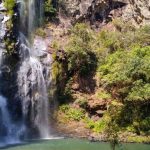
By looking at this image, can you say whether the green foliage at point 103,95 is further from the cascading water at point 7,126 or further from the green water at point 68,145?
the cascading water at point 7,126

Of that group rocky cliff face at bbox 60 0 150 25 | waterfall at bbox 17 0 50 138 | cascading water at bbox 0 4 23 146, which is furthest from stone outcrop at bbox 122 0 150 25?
cascading water at bbox 0 4 23 146

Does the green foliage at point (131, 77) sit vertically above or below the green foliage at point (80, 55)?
below

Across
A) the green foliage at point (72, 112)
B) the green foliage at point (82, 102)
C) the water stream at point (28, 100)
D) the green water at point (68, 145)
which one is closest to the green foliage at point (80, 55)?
the water stream at point (28, 100)

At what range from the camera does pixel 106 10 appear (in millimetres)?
42312

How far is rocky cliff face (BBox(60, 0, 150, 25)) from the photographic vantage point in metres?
41.2

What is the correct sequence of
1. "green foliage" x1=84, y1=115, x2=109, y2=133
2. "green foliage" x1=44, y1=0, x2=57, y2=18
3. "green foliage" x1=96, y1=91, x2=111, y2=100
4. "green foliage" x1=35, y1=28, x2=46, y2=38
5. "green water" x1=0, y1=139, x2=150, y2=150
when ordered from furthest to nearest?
"green foliage" x1=44, y1=0, x2=57, y2=18 → "green foliage" x1=35, y1=28, x2=46, y2=38 → "green foliage" x1=96, y1=91, x2=111, y2=100 → "green foliage" x1=84, y1=115, x2=109, y2=133 → "green water" x1=0, y1=139, x2=150, y2=150

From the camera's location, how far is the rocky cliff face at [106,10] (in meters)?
41.2

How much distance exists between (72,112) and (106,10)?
514 inches

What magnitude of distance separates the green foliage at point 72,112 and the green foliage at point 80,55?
3020mm

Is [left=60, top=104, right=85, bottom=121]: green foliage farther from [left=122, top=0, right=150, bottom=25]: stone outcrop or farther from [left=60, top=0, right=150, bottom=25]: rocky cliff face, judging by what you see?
[left=122, top=0, right=150, bottom=25]: stone outcrop

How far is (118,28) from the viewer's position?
41.1m

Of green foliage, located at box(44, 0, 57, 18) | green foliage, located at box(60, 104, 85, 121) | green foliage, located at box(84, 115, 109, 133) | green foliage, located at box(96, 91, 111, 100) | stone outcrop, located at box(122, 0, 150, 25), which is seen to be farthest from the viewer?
stone outcrop, located at box(122, 0, 150, 25)

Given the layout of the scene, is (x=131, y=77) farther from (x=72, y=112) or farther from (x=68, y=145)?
(x=68, y=145)

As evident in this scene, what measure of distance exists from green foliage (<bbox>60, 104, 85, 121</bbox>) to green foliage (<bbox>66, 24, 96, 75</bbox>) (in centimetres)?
302
